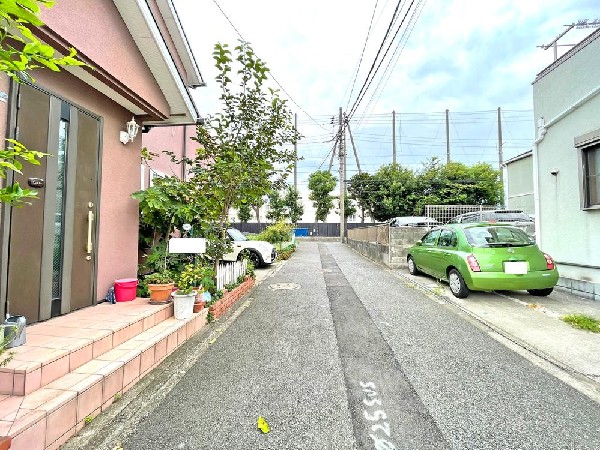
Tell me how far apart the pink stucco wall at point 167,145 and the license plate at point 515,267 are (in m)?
6.43

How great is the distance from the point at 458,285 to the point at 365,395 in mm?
3959

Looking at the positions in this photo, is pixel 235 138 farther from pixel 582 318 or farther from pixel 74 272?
pixel 582 318

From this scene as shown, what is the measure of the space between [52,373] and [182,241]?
2.37 meters

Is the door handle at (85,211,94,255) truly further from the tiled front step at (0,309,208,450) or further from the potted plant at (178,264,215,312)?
the tiled front step at (0,309,208,450)

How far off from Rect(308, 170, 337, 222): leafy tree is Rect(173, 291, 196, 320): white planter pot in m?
26.5

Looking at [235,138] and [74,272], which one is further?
[235,138]

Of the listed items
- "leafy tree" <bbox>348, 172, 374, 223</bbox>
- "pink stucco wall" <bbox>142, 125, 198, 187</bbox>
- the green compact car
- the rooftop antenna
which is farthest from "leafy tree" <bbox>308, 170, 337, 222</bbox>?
the green compact car

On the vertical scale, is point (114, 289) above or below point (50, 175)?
below

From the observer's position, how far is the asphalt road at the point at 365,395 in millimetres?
1932

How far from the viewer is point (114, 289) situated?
3867 millimetres

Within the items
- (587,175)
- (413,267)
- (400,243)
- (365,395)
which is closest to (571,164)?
(587,175)

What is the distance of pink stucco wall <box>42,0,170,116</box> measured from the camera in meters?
2.93

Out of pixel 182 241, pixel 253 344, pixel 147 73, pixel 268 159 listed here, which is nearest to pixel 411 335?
pixel 253 344

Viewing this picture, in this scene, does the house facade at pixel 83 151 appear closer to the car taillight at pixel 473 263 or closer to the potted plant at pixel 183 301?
the potted plant at pixel 183 301
